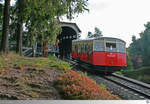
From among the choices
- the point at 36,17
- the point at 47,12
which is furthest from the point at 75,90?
the point at 36,17

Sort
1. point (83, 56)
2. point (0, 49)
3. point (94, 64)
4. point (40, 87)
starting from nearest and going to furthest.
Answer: point (40, 87) < point (0, 49) < point (94, 64) < point (83, 56)

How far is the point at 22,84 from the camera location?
6629mm

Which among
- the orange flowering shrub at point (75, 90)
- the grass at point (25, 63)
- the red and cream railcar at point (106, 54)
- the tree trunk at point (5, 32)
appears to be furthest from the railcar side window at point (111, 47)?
the orange flowering shrub at point (75, 90)

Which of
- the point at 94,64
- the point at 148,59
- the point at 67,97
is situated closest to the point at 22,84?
the point at 67,97

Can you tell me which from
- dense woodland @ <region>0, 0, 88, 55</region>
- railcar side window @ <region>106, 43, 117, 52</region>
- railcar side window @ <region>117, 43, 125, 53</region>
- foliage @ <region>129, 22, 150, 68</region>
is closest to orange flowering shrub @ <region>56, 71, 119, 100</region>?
dense woodland @ <region>0, 0, 88, 55</region>

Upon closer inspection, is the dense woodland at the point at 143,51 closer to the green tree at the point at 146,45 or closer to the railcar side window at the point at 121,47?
the green tree at the point at 146,45

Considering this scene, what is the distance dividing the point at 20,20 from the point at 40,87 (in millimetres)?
8246

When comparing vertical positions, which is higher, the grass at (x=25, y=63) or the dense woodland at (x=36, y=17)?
the dense woodland at (x=36, y=17)

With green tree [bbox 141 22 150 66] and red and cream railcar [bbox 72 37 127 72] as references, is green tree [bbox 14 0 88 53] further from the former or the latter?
green tree [bbox 141 22 150 66]

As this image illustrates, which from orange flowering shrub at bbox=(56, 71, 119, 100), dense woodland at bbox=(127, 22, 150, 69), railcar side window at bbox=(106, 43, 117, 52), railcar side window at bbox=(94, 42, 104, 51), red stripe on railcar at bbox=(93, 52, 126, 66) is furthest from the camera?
dense woodland at bbox=(127, 22, 150, 69)

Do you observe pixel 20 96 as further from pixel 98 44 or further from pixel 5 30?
pixel 98 44

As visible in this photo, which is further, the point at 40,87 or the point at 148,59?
the point at 148,59

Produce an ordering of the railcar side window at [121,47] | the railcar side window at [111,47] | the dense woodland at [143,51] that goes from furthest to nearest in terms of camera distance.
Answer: the dense woodland at [143,51] < the railcar side window at [121,47] < the railcar side window at [111,47]

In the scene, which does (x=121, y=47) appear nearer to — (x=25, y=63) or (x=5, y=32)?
(x=5, y=32)
